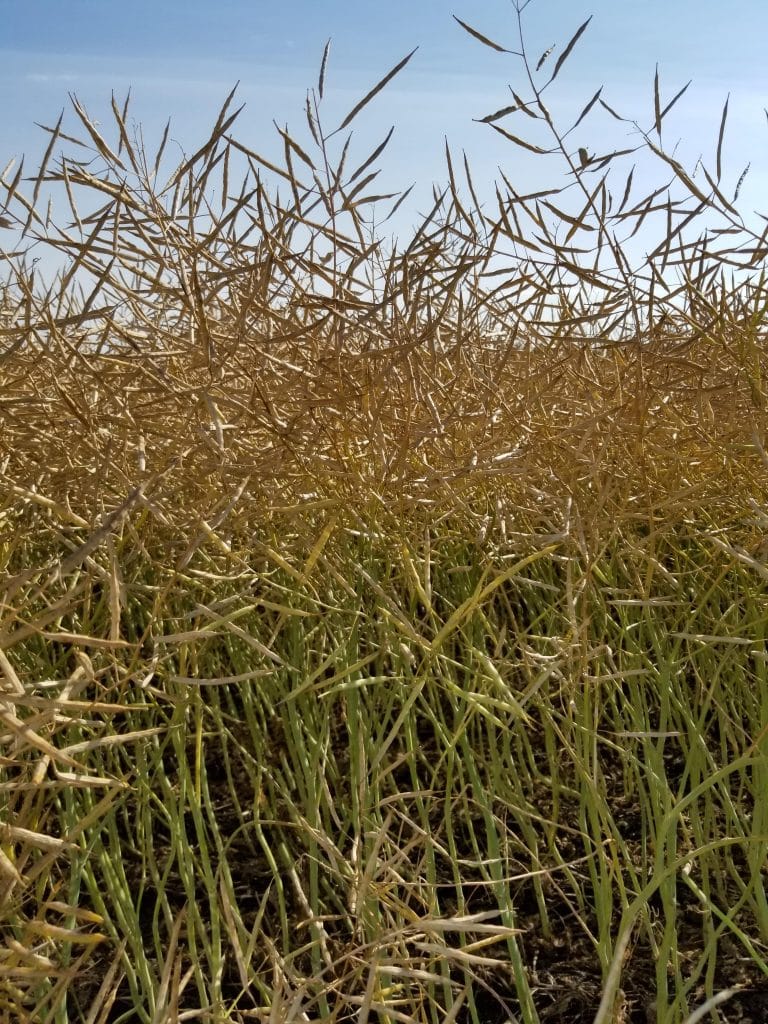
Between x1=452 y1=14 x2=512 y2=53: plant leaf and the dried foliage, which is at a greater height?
x1=452 y1=14 x2=512 y2=53: plant leaf

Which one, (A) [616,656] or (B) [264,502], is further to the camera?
(A) [616,656]

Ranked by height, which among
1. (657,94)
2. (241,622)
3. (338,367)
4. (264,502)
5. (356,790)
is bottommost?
(356,790)

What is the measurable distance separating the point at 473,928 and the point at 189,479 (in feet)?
1.77

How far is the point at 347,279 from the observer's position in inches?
38.1

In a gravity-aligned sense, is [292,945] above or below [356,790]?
below

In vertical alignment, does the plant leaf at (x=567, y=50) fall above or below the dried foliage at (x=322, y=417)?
above

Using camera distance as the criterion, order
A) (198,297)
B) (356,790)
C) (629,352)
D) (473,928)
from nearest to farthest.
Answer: (473,928) < (198,297) < (356,790) < (629,352)

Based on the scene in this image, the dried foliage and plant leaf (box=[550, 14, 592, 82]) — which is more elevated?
plant leaf (box=[550, 14, 592, 82])

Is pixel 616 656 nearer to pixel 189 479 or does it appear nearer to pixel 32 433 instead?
pixel 189 479

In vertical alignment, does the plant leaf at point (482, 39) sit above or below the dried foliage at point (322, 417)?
above

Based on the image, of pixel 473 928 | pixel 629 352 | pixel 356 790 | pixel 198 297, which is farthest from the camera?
pixel 629 352

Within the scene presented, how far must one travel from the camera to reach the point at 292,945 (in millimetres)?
990

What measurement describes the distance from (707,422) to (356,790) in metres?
0.51

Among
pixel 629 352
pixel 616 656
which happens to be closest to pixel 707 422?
pixel 629 352
